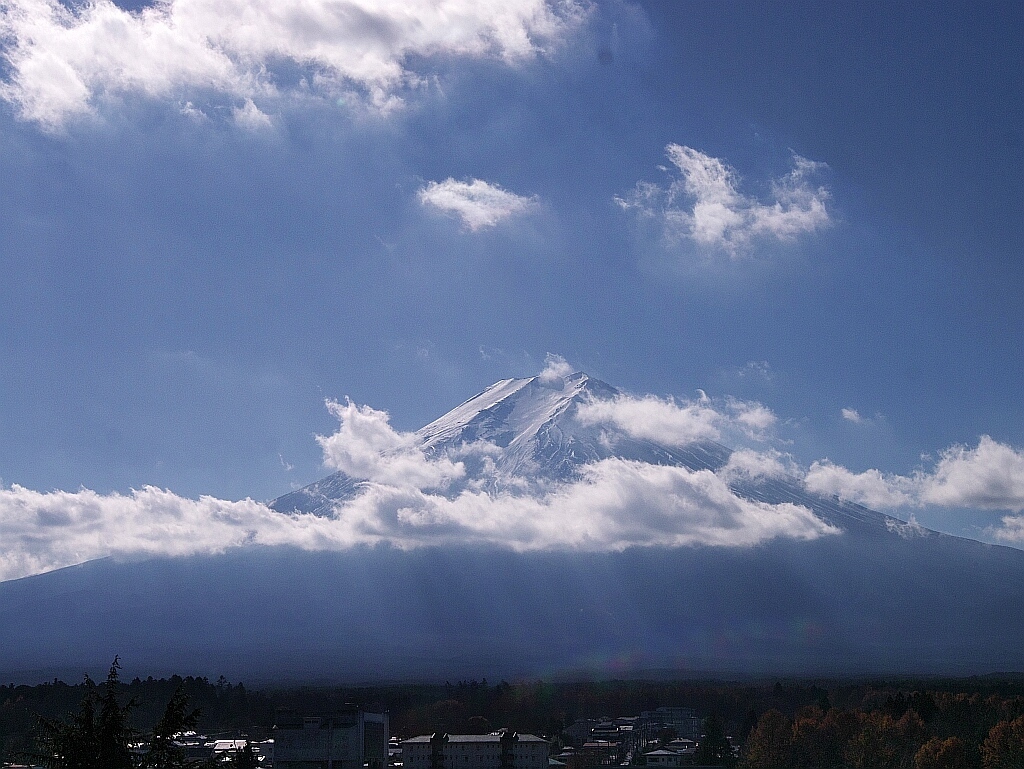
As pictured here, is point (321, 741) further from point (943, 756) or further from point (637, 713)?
point (637, 713)

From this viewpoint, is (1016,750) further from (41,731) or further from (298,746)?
(41,731)

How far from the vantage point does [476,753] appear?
65.2 m

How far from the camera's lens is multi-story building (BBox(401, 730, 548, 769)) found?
63.4 meters

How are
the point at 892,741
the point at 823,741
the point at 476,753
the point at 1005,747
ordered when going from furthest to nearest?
the point at 476,753 → the point at 823,741 → the point at 892,741 → the point at 1005,747

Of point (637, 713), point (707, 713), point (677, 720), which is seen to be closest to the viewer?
point (707, 713)

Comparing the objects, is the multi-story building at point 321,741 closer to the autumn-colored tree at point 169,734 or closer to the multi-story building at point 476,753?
the multi-story building at point 476,753

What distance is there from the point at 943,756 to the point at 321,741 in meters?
29.9

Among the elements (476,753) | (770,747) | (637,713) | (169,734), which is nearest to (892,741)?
(770,747)

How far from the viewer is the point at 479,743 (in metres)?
65.7

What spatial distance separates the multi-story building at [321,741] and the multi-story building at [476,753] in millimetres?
6110

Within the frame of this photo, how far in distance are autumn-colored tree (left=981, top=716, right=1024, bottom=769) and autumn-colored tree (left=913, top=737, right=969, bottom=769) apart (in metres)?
0.98

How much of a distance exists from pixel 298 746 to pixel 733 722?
43125 mm

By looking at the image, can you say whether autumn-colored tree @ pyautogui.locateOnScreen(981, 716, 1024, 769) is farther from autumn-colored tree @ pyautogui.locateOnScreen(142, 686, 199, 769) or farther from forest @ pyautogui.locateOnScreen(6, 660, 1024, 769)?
autumn-colored tree @ pyautogui.locateOnScreen(142, 686, 199, 769)

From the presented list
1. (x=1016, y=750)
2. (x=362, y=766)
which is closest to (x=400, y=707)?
(x=362, y=766)
